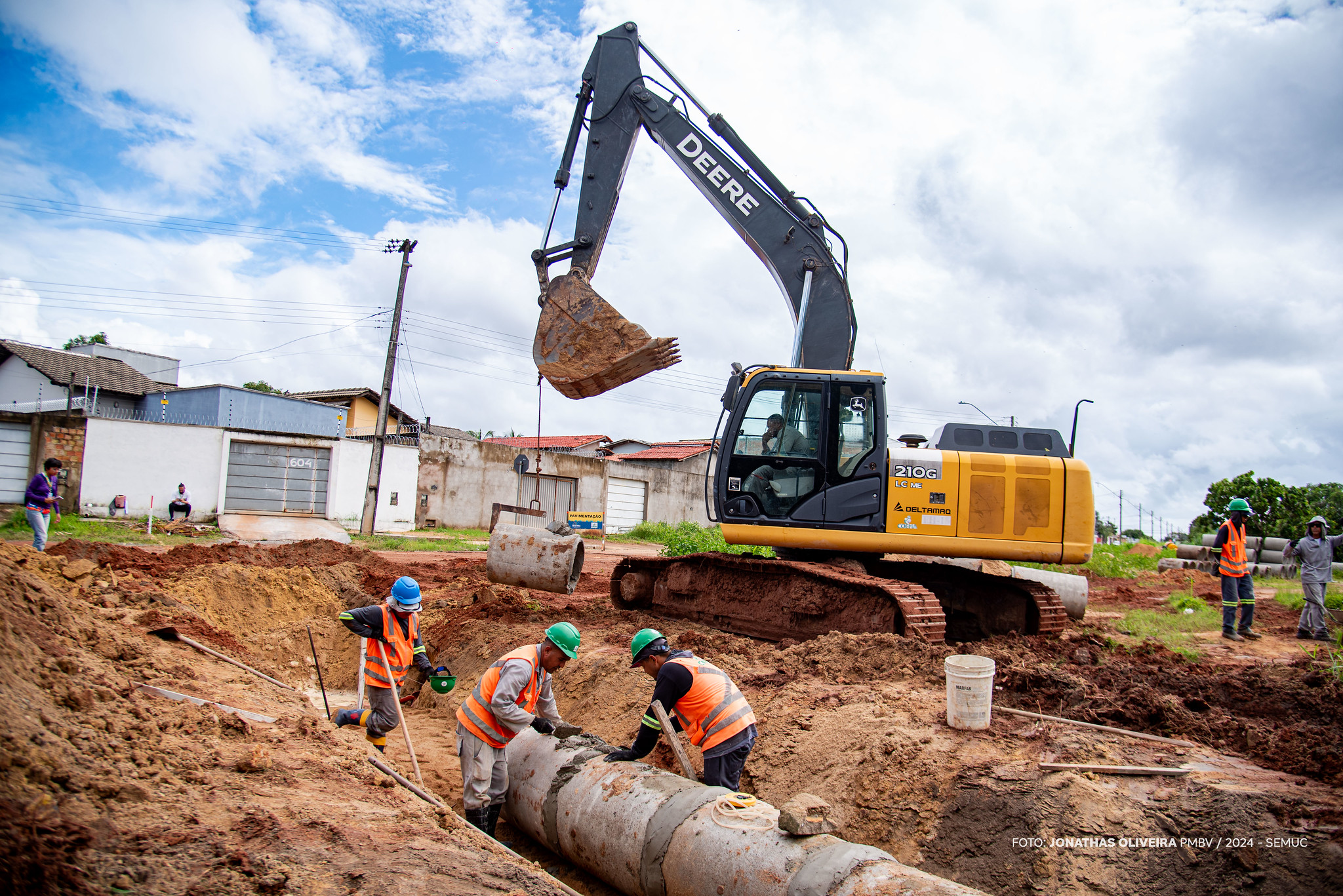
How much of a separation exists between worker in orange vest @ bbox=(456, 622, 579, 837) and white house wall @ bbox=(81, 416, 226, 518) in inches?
733

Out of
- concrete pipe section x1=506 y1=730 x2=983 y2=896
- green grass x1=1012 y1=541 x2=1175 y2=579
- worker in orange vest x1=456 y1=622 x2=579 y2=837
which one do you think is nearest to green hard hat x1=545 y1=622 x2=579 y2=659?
worker in orange vest x1=456 y1=622 x2=579 y2=837

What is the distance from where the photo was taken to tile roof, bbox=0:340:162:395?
32844mm

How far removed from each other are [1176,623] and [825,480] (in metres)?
7.11

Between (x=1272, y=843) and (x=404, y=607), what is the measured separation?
5.31 m

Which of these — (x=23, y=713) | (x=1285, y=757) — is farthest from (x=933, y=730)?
(x=23, y=713)

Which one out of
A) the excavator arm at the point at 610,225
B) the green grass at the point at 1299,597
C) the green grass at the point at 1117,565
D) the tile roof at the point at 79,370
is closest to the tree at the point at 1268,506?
the green grass at the point at 1117,565

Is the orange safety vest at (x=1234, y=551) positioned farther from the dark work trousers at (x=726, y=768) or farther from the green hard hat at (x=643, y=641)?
the green hard hat at (x=643, y=641)

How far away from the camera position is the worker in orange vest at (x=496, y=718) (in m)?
4.75

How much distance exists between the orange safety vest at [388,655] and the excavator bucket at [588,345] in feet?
10.4

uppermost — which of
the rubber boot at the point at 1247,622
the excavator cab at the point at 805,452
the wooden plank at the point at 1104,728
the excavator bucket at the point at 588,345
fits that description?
the excavator bucket at the point at 588,345

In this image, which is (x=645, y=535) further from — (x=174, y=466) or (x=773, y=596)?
(x=773, y=596)

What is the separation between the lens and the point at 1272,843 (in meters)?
3.44

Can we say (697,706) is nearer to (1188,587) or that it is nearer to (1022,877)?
(1022,877)

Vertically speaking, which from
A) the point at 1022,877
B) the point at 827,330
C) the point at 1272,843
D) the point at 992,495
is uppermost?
the point at 827,330
